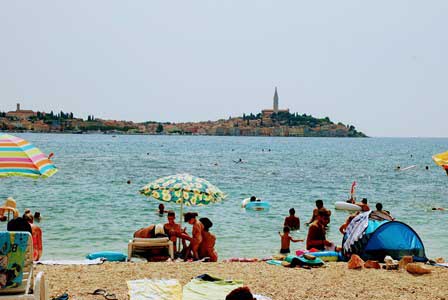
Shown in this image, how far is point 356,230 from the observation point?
33.0 ft

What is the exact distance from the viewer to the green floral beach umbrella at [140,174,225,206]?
10.0m

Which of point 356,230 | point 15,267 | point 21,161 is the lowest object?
point 356,230

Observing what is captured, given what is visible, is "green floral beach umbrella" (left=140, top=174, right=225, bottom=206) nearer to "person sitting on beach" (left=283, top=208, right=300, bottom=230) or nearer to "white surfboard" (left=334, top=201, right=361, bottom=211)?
"person sitting on beach" (left=283, top=208, right=300, bottom=230)

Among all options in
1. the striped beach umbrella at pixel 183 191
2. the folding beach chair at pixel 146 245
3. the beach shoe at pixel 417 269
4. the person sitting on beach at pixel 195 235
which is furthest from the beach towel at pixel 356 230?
the folding beach chair at pixel 146 245

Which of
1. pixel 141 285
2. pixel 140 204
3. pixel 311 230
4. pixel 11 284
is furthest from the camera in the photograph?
pixel 140 204

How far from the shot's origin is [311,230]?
37.5ft

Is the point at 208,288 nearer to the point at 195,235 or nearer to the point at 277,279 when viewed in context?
the point at 277,279

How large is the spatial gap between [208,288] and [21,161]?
276 cm

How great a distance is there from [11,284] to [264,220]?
1325 cm

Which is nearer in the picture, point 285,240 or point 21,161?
point 21,161

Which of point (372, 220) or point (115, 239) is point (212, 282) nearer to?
point (372, 220)

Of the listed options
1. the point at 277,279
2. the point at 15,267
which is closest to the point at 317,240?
the point at 277,279

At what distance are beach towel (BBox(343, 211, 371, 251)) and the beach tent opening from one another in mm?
26

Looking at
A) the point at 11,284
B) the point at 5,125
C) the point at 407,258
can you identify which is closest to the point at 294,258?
the point at 407,258
